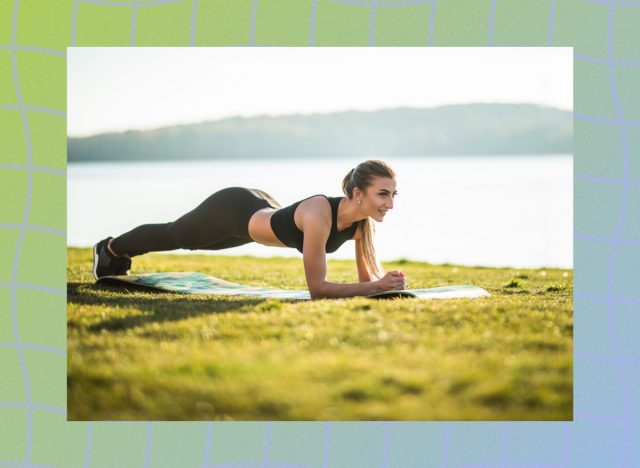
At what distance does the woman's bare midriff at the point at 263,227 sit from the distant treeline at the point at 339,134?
116 centimetres

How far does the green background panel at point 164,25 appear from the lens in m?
4.39

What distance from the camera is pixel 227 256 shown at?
26.7 feet

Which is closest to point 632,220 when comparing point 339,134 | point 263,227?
point 263,227

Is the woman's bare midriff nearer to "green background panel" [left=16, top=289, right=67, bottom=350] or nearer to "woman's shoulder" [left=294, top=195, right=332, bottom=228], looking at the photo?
"woman's shoulder" [left=294, top=195, right=332, bottom=228]

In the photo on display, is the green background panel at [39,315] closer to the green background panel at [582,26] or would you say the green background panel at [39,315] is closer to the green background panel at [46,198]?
the green background panel at [46,198]

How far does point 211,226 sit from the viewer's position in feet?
16.7

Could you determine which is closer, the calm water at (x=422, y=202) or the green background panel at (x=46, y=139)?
the green background panel at (x=46, y=139)

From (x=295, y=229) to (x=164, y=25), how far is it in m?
1.42

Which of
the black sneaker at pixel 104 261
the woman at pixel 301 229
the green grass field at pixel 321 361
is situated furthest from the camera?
the black sneaker at pixel 104 261

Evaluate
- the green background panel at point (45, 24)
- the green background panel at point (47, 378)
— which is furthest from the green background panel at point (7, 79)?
the green background panel at point (47, 378)

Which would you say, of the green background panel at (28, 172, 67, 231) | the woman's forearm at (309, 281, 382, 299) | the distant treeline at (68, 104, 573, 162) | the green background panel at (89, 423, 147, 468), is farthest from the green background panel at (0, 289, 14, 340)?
the woman's forearm at (309, 281, 382, 299)

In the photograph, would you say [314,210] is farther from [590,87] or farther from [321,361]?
[590,87]

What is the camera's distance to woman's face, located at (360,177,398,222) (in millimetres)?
4551

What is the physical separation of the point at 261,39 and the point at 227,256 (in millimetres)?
4023
